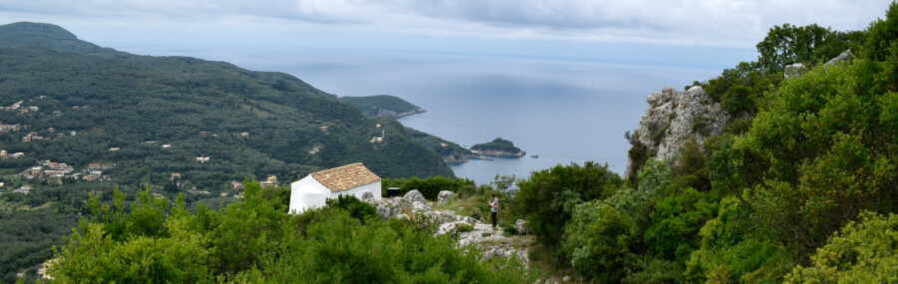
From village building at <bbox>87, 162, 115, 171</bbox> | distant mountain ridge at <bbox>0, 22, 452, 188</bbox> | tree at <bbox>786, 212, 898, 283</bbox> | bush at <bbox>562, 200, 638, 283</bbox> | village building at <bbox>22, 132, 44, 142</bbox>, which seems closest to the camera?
tree at <bbox>786, 212, 898, 283</bbox>

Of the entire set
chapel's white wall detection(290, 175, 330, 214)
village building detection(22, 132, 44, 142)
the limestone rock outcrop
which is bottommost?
village building detection(22, 132, 44, 142)

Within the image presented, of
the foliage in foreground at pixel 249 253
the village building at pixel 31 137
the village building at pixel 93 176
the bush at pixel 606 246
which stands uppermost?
the foliage in foreground at pixel 249 253

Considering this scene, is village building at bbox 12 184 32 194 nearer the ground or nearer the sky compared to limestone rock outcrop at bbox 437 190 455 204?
nearer the ground

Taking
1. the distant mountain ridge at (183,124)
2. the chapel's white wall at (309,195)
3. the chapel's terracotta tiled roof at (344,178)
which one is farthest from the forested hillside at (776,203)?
the distant mountain ridge at (183,124)

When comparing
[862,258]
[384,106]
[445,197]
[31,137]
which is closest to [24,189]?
[31,137]

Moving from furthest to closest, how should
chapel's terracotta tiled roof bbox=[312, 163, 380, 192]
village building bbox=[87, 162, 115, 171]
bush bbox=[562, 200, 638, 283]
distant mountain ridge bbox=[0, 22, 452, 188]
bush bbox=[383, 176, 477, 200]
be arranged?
distant mountain ridge bbox=[0, 22, 452, 188]
village building bbox=[87, 162, 115, 171]
bush bbox=[383, 176, 477, 200]
chapel's terracotta tiled roof bbox=[312, 163, 380, 192]
bush bbox=[562, 200, 638, 283]

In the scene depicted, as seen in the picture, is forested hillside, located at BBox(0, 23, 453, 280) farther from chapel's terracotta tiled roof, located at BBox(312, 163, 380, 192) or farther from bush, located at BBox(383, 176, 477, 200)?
bush, located at BBox(383, 176, 477, 200)

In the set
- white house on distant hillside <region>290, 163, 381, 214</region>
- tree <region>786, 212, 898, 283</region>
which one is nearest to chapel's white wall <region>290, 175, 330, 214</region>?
white house on distant hillside <region>290, 163, 381, 214</region>

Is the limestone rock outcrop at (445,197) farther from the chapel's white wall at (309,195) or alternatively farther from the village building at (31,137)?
the village building at (31,137)
